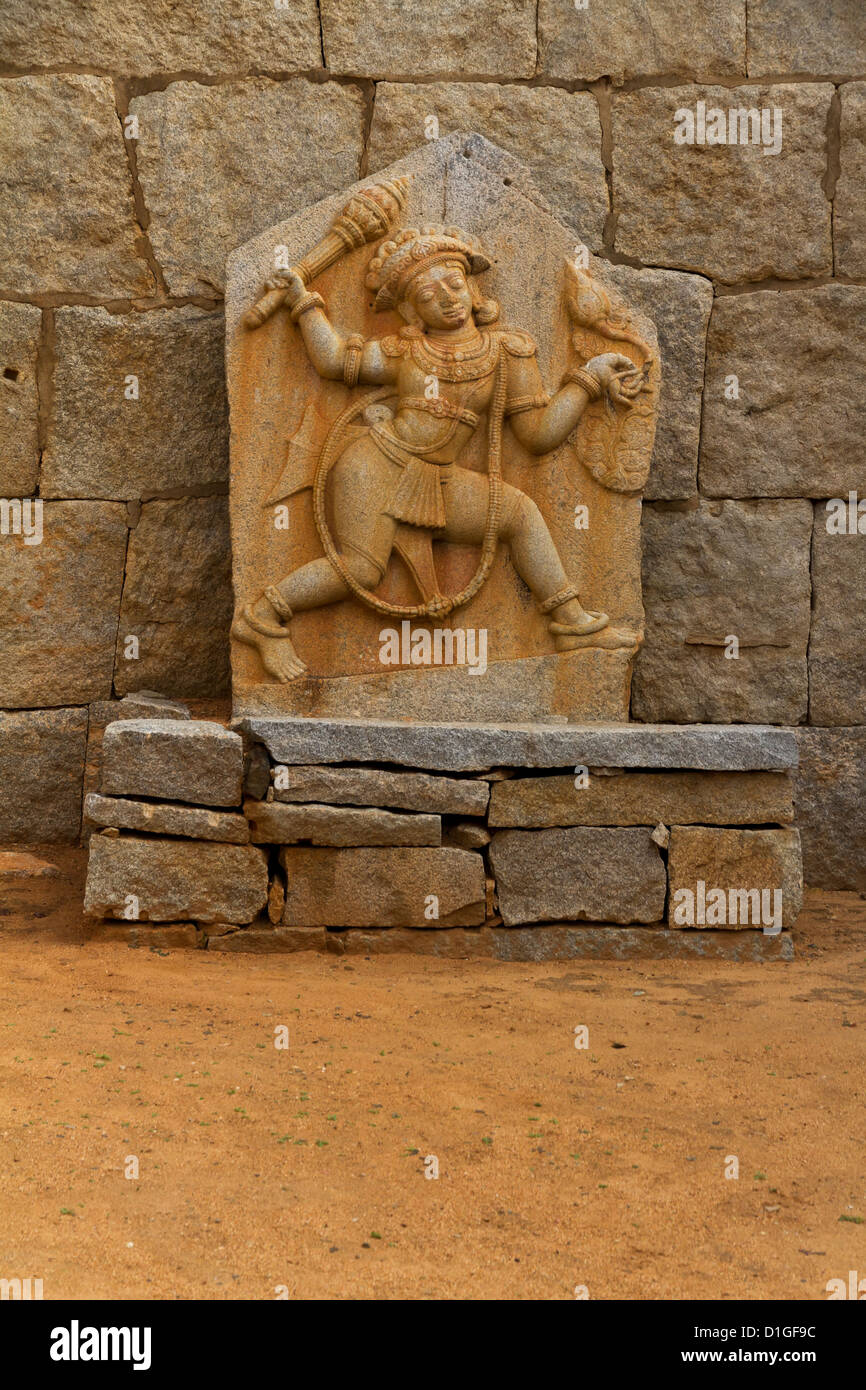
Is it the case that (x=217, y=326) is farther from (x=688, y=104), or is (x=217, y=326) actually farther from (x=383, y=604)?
(x=688, y=104)

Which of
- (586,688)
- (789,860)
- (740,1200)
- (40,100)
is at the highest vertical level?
(40,100)

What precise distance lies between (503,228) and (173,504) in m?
1.52

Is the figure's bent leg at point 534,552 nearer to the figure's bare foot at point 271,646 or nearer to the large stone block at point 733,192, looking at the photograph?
the figure's bare foot at point 271,646

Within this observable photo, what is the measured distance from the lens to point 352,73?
5.05m

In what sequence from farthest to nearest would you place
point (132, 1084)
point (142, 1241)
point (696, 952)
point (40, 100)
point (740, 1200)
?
point (40, 100), point (696, 952), point (132, 1084), point (740, 1200), point (142, 1241)

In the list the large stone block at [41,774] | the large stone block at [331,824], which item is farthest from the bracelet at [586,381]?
the large stone block at [41,774]

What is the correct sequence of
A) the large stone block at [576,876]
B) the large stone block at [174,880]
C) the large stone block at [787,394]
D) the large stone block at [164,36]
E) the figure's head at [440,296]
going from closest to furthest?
the large stone block at [174,880], the large stone block at [576,876], the figure's head at [440,296], the large stone block at [164,36], the large stone block at [787,394]

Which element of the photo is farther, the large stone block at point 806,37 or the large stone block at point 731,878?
the large stone block at point 806,37

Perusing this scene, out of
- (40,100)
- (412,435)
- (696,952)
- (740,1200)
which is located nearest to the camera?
(740,1200)

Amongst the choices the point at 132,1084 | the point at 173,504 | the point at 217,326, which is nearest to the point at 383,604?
the point at 173,504

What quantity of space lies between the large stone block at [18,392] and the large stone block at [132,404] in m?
0.07

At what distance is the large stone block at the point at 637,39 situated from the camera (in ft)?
16.7

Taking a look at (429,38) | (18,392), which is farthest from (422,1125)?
(429,38)

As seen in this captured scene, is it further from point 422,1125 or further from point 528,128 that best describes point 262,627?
point 528,128
